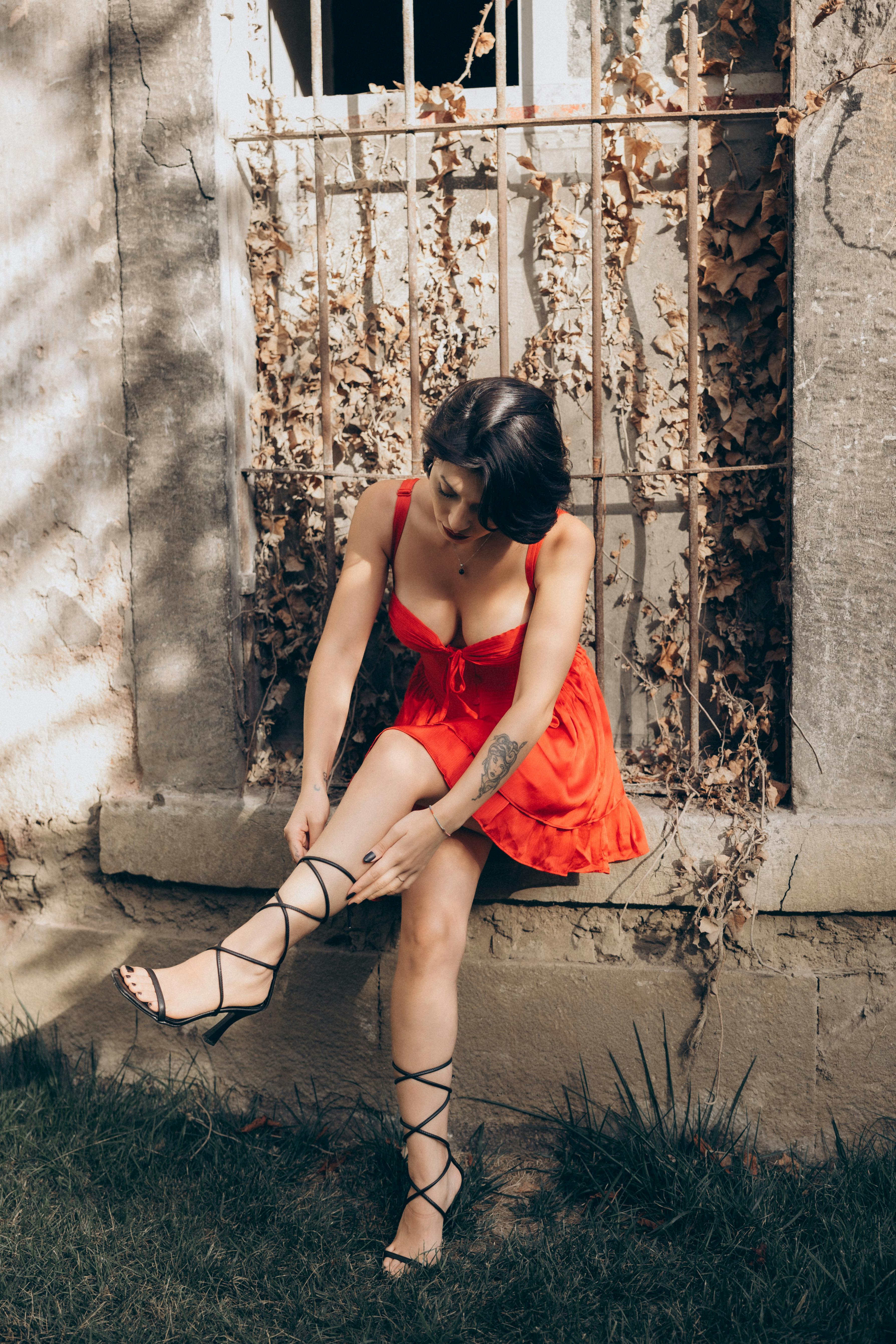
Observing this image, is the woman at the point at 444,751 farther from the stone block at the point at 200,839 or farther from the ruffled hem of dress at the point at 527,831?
the stone block at the point at 200,839

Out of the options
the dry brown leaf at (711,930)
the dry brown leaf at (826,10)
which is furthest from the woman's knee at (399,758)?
the dry brown leaf at (826,10)

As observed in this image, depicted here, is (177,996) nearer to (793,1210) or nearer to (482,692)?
(482,692)

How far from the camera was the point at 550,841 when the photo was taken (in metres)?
2.24

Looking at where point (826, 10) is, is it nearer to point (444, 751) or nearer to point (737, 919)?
point (444, 751)

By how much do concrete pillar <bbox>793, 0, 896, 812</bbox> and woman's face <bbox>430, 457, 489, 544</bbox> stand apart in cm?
88

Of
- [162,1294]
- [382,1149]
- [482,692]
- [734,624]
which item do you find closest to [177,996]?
[162,1294]

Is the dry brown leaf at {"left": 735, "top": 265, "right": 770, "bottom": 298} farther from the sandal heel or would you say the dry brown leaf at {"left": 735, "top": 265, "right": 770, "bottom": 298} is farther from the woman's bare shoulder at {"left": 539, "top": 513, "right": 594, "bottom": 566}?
the sandal heel

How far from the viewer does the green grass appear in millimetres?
1854

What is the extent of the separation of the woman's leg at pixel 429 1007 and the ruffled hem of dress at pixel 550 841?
118 millimetres

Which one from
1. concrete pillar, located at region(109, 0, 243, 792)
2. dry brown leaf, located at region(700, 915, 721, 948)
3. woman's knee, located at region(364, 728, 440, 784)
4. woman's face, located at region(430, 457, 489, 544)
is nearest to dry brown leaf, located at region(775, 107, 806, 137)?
woman's face, located at region(430, 457, 489, 544)

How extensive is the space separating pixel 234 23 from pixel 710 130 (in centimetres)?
127

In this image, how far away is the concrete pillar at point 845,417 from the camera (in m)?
2.26

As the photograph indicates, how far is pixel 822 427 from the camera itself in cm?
234

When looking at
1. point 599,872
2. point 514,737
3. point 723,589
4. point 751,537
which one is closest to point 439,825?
point 514,737
